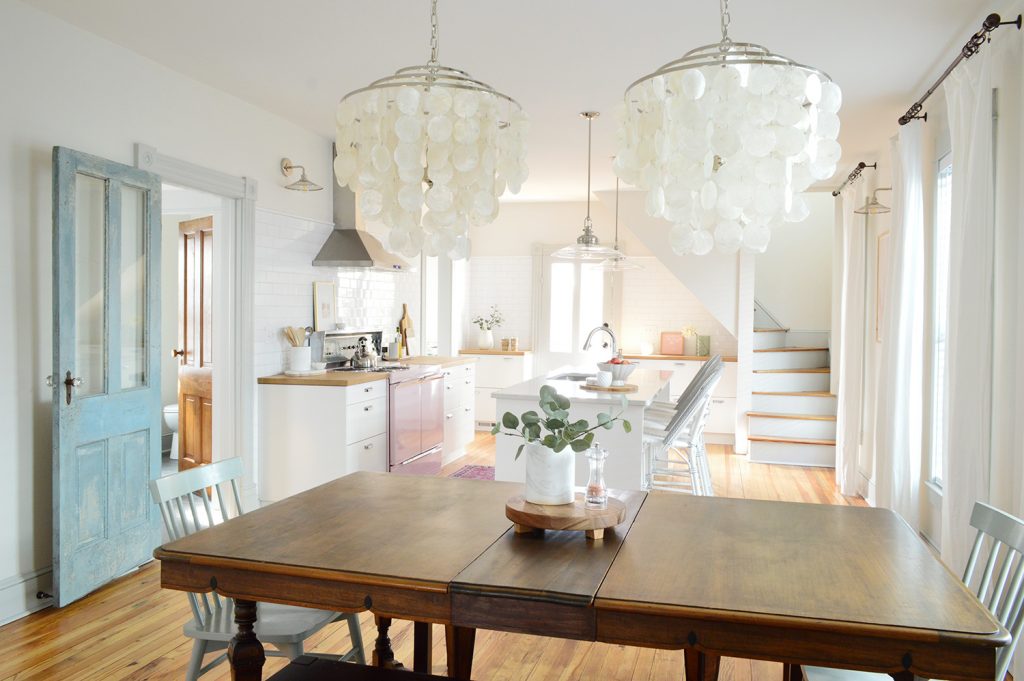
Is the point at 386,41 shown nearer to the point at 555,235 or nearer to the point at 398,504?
the point at 398,504

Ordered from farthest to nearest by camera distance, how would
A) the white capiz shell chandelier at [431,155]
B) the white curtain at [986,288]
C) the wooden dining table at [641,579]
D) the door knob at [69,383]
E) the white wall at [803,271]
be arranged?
the white wall at [803,271] < the door knob at [69,383] < the white curtain at [986,288] < the white capiz shell chandelier at [431,155] < the wooden dining table at [641,579]

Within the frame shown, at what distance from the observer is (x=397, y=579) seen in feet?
5.80

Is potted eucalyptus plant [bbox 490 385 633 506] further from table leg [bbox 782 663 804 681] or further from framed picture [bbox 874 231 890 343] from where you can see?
framed picture [bbox 874 231 890 343]

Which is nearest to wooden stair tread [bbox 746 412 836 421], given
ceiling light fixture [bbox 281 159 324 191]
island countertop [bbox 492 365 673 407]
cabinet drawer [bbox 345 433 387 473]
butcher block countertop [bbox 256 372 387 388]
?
island countertop [bbox 492 365 673 407]

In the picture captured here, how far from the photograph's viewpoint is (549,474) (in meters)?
2.14

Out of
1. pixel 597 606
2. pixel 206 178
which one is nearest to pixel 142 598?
pixel 206 178

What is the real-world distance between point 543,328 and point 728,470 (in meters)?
3.19

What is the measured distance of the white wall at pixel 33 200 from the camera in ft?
11.4

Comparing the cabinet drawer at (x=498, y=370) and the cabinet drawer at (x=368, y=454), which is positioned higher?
the cabinet drawer at (x=498, y=370)

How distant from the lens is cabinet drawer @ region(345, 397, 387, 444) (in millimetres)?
5223

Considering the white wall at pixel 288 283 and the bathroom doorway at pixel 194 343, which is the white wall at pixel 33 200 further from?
the bathroom doorway at pixel 194 343

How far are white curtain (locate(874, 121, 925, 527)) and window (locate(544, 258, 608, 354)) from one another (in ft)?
15.5

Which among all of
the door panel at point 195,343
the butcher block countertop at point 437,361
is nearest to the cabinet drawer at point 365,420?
the butcher block countertop at point 437,361

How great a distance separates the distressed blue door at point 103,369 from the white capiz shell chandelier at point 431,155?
7.59 feet
